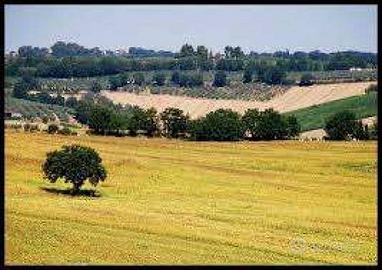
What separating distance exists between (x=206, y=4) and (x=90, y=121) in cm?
11717

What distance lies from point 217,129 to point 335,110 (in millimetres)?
64574

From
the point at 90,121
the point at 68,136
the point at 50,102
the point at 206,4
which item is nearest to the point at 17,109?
the point at 50,102

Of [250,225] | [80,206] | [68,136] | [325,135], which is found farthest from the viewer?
[325,135]

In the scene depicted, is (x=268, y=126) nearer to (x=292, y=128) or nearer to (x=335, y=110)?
(x=292, y=128)


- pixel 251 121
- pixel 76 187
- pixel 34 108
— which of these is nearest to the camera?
pixel 76 187

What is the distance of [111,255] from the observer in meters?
32.0

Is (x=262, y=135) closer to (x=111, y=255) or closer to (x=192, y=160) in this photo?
(x=192, y=160)

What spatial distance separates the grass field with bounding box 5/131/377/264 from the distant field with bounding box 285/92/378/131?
160 feet

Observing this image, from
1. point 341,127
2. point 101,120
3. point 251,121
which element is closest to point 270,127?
point 251,121

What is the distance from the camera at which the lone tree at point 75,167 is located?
61625 mm

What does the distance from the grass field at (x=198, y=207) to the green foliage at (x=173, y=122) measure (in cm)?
1687

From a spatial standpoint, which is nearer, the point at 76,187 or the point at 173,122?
the point at 76,187

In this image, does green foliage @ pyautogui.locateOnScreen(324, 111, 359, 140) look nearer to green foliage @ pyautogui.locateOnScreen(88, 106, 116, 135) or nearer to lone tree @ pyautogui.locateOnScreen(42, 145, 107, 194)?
green foliage @ pyautogui.locateOnScreen(88, 106, 116, 135)

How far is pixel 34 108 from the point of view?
181 metres
